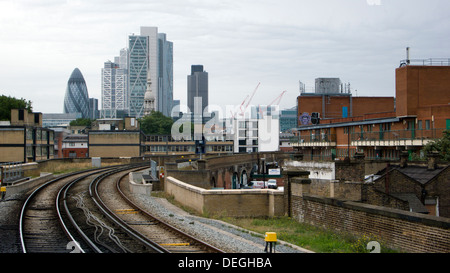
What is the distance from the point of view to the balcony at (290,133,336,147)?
56438mm

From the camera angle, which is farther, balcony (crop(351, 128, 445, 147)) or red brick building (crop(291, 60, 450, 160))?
red brick building (crop(291, 60, 450, 160))

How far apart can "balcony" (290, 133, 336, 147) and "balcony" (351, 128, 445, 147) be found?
5.95m

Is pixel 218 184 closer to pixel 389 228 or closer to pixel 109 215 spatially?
pixel 109 215

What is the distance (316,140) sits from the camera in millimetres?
60125

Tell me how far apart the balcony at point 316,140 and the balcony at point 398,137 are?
595 centimetres

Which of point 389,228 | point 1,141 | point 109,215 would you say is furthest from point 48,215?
point 1,141

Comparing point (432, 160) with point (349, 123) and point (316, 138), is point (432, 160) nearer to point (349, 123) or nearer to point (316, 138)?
point (349, 123)

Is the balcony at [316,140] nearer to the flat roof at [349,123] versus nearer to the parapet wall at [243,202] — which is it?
the flat roof at [349,123]

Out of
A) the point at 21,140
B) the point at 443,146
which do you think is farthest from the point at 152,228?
the point at 21,140

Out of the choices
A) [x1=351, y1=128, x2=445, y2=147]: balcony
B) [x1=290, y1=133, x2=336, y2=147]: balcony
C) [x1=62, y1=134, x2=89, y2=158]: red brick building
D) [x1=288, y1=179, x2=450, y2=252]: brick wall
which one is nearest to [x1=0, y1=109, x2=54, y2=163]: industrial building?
[x1=290, y1=133, x2=336, y2=147]: balcony

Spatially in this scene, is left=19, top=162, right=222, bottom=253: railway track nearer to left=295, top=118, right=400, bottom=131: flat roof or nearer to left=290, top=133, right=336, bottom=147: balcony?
left=295, top=118, right=400, bottom=131: flat roof

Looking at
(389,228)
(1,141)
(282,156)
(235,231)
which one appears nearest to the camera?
(389,228)

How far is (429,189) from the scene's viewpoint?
27359 mm
